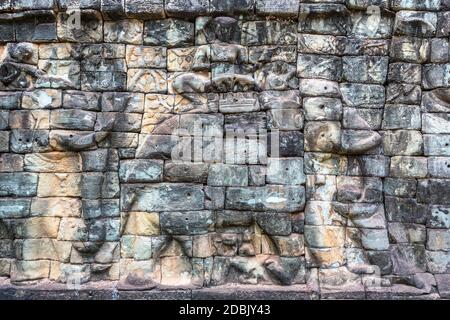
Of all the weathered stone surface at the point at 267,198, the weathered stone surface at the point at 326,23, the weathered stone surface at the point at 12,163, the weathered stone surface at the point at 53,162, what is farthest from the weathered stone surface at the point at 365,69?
the weathered stone surface at the point at 12,163

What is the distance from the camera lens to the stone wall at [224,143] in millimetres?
5074

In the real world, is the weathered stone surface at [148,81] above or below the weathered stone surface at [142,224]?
above

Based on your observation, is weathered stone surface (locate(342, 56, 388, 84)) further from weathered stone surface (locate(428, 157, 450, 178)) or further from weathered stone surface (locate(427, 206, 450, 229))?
weathered stone surface (locate(427, 206, 450, 229))

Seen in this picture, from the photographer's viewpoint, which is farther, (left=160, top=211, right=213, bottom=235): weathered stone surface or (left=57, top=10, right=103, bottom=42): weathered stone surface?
(left=57, top=10, right=103, bottom=42): weathered stone surface

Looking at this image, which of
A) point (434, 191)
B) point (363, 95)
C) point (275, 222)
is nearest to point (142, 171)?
point (275, 222)

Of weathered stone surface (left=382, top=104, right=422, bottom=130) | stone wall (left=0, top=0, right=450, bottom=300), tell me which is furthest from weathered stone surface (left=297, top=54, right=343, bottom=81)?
weathered stone surface (left=382, top=104, right=422, bottom=130)

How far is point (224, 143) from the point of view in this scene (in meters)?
5.14

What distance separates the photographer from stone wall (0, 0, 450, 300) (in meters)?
5.07

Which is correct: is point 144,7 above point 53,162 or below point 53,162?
above

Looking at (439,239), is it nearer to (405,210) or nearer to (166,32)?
(405,210)

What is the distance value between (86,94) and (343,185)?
2.93 m

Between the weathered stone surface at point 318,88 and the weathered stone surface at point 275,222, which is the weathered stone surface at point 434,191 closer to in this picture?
the weathered stone surface at point 318,88

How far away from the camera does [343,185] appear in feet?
17.0

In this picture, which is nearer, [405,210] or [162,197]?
[162,197]
